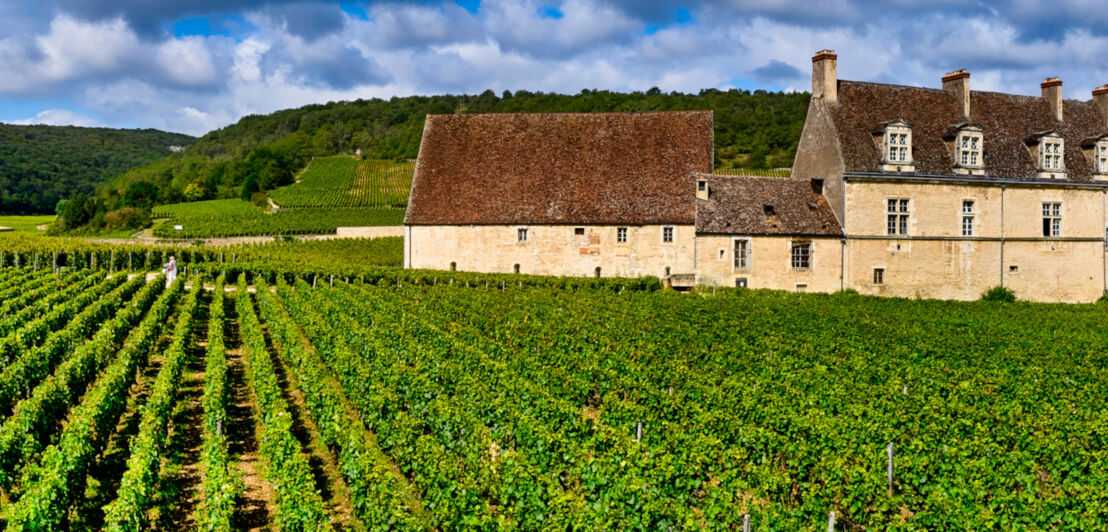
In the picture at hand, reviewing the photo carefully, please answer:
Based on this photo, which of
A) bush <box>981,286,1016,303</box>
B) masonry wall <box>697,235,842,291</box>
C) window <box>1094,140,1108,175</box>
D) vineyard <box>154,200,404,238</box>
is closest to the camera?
masonry wall <box>697,235,842,291</box>

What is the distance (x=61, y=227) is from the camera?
88.0 metres

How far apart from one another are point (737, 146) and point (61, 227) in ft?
255

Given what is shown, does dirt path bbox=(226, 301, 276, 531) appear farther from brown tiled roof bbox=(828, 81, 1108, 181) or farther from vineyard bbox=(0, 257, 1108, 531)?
brown tiled roof bbox=(828, 81, 1108, 181)

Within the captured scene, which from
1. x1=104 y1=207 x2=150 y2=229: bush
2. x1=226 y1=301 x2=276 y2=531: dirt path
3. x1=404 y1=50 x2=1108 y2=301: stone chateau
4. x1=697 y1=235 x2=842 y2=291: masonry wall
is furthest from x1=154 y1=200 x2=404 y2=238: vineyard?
x1=226 y1=301 x2=276 y2=531: dirt path

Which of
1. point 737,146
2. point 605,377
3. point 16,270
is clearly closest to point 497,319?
point 605,377

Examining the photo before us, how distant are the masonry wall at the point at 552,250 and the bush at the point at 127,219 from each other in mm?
58658

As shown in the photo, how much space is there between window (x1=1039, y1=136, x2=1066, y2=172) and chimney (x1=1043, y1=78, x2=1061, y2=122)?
2525 millimetres

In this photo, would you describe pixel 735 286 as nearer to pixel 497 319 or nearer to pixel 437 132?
pixel 497 319

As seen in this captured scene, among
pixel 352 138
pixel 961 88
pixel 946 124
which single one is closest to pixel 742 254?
pixel 946 124

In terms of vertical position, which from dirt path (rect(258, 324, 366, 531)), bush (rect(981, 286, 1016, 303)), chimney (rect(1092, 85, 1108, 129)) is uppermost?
chimney (rect(1092, 85, 1108, 129))

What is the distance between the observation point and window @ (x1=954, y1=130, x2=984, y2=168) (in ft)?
115

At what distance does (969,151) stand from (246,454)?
33760 millimetres

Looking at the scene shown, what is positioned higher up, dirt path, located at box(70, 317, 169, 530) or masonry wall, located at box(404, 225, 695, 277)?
masonry wall, located at box(404, 225, 695, 277)

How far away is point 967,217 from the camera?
35438 mm
